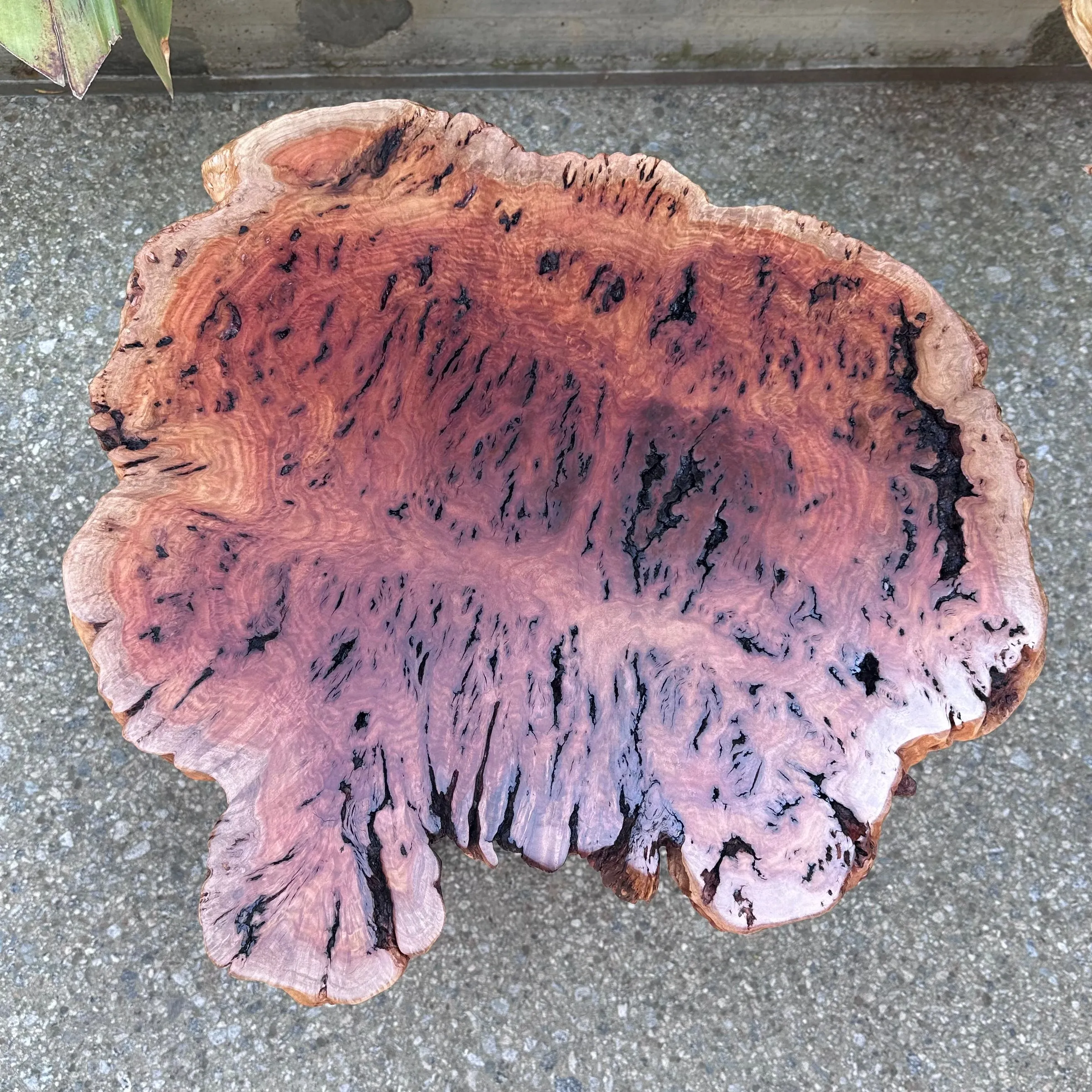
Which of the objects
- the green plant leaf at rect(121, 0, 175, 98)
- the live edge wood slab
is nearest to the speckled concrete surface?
the green plant leaf at rect(121, 0, 175, 98)

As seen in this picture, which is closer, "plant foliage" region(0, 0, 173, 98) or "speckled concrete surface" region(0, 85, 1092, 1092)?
"plant foliage" region(0, 0, 173, 98)

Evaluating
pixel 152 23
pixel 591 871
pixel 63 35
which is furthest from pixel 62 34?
pixel 591 871

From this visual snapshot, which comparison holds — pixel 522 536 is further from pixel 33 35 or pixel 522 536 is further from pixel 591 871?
pixel 33 35

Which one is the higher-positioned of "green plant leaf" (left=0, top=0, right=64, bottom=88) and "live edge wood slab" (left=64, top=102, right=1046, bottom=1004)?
"green plant leaf" (left=0, top=0, right=64, bottom=88)

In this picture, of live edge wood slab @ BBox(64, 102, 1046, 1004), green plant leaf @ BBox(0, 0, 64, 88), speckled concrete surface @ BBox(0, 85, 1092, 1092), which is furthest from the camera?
speckled concrete surface @ BBox(0, 85, 1092, 1092)

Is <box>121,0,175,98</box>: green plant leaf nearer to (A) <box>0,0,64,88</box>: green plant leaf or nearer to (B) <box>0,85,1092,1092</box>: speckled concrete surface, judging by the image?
(A) <box>0,0,64,88</box>: green plant leaf

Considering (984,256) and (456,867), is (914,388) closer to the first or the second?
(984,256)

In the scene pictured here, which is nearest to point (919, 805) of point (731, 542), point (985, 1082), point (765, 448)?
point (985, 1082)

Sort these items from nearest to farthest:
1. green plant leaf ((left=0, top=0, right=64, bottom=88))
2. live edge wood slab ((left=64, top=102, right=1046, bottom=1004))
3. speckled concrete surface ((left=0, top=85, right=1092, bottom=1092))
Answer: live edge wood slab ((left=64, top=102, right=1046, bottom=1004)) < green plant leaf ((left=0, top=0, right=64, bottom=88)) < speckled concrete surface ((left=0, top=85, right=1092, bottom=1092))
